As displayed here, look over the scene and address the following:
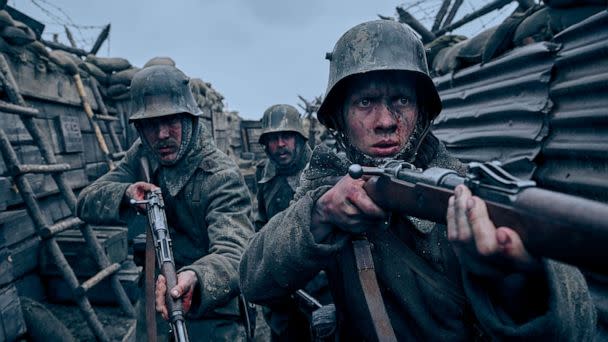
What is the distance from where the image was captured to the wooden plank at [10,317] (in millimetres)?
3299

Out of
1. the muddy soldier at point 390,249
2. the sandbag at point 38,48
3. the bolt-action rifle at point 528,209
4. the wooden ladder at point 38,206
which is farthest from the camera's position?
the sandbag at point 38,48

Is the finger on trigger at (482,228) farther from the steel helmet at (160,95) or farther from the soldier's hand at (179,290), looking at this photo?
the steel helmet at (160,95)

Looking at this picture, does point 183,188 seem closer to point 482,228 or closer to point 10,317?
point 10,317

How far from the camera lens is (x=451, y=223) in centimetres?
112

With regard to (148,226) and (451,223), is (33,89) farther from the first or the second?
(451,223)

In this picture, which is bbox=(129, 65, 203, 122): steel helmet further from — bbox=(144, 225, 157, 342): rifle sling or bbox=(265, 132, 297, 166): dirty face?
bbox=(265, 132, 297, 166): dirty face

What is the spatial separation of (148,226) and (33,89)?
→ 14.7ft

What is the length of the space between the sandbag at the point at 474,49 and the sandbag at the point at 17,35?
277 inches

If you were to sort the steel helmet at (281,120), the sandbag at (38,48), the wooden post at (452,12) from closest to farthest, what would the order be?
the sandbag at (38,48), the steel helmet at (281,120), the wooden post at (452,12)

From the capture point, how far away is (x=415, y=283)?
1840mm

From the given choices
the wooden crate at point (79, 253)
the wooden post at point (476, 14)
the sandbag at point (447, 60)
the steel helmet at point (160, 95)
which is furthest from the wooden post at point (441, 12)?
the wooden crate at point (79, 253)

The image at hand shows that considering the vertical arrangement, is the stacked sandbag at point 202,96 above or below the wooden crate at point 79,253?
above

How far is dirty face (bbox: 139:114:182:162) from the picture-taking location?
330cm

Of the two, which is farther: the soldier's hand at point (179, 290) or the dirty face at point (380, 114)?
the soldier's hand at point (179, 290)
